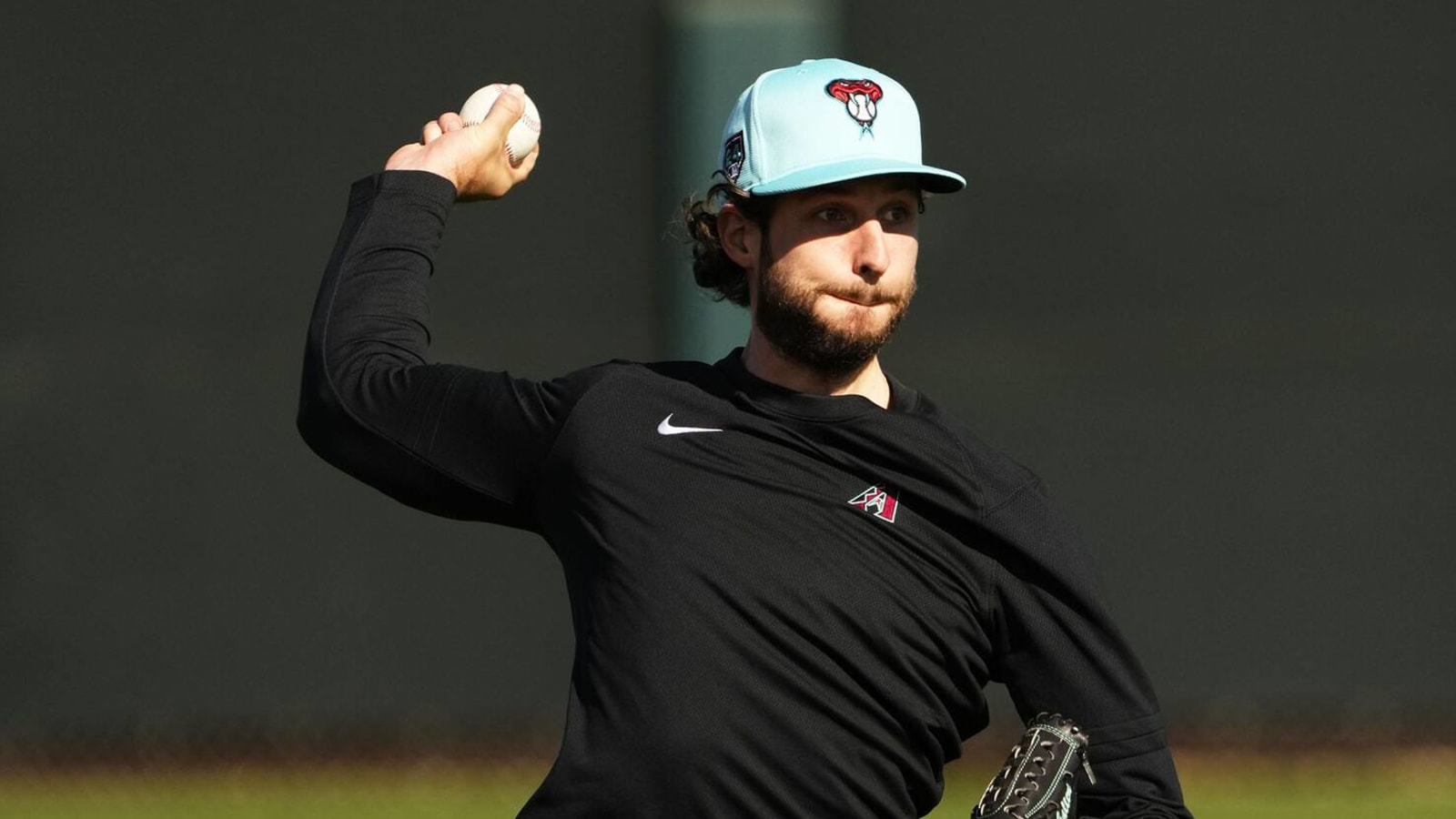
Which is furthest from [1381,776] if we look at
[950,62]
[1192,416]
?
[950,62]

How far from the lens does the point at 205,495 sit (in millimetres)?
7750

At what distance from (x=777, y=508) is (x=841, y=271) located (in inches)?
13.2

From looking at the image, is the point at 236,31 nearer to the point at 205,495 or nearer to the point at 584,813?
the point at 205,495

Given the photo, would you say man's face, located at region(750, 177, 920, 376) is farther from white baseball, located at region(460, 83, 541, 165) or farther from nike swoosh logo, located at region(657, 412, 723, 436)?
white baseball, located at region(460, 83, 541, 165)

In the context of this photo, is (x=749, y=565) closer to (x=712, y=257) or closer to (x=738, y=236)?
(x=738, y=236)

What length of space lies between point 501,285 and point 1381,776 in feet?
12.0

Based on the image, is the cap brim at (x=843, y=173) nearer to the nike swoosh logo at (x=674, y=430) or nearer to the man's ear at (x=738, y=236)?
the man's ear at (x=738, y=236)

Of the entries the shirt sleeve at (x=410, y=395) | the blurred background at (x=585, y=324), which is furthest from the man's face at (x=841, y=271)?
the blurred background at (x=585, y=324)

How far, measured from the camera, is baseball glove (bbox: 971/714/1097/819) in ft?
8.42

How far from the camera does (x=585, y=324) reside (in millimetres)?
7812

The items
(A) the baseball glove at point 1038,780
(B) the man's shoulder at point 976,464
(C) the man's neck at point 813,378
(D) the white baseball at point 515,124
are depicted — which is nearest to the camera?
(A) the baseball glove at point 1038,780

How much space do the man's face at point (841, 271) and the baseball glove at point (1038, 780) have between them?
590mm

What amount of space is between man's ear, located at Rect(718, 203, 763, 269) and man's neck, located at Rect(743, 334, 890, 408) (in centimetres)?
14

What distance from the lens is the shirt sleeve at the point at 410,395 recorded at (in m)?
2.89
